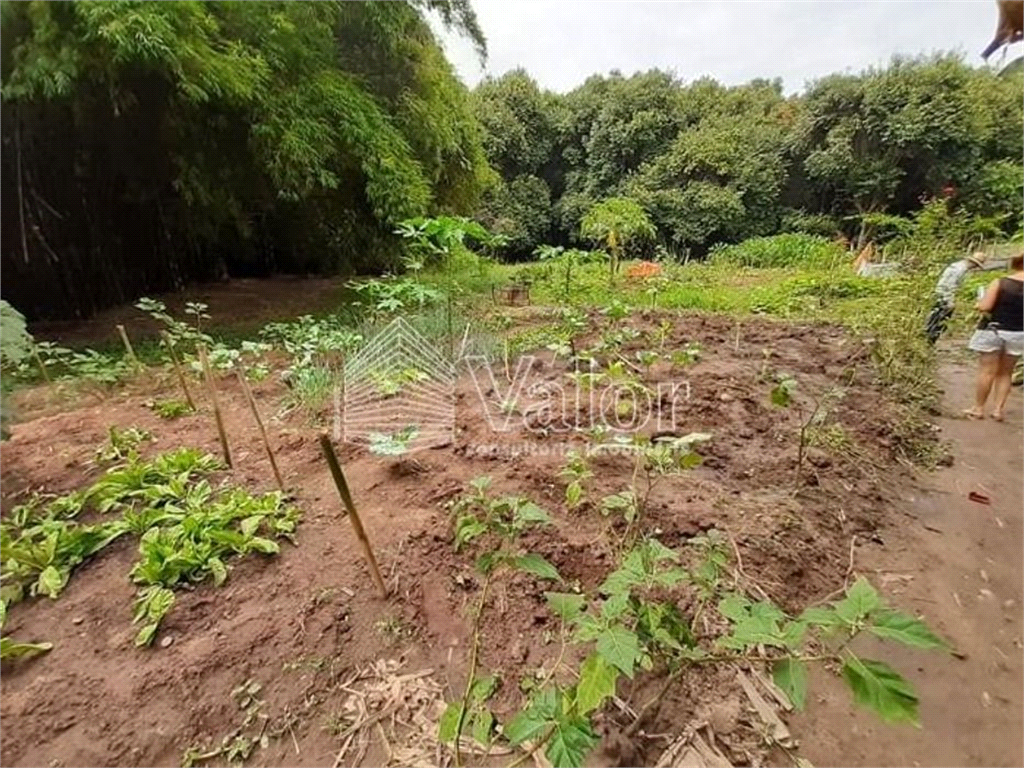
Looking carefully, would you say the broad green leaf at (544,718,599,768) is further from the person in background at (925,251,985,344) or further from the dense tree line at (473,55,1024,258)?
the dense tree line at (473,55,1024,258)

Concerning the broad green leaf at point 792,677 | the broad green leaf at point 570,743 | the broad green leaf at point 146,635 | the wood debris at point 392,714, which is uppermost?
the broad green leaf at point 792,677

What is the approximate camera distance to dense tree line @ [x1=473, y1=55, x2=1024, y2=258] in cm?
959

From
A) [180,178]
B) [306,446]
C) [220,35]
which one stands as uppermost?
[220,35]

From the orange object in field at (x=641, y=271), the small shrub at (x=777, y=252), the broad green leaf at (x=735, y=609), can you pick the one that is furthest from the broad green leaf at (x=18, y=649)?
the small shrub at (x=777, y=252)

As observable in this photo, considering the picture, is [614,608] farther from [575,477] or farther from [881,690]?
[575,477]

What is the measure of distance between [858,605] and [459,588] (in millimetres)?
979

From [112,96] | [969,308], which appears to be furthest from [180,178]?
[969,308]

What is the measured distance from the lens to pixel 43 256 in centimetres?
429

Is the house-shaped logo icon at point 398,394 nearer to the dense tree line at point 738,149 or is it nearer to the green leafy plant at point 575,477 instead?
the green leafy plant at point 575,477

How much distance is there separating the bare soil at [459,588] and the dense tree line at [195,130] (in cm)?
259

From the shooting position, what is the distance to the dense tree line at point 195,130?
3.33m

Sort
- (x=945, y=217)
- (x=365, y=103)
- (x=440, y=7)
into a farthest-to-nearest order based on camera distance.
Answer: (x=440, y=7) < (x=365, y=103) < (x=945, y=217)

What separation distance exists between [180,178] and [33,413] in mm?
2984

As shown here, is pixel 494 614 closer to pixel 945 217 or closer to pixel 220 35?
pixel 945 217
